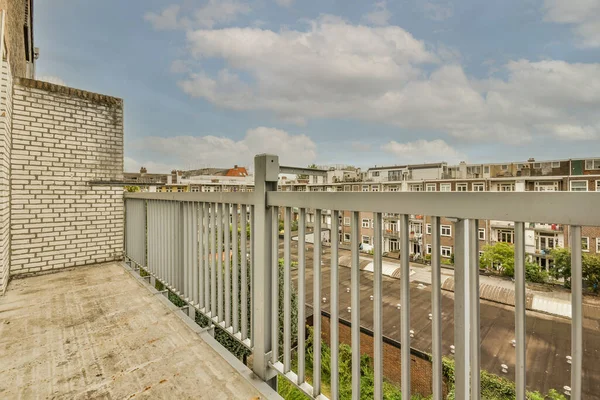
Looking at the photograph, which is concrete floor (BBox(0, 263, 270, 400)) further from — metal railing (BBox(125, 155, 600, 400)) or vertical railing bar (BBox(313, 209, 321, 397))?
vertical railing bar (BBox(313, 209, 321, 397))

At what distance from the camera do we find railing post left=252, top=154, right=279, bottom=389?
5.07ft

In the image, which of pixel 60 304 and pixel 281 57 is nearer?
pixel 60 304

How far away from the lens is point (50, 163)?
14.0 feet

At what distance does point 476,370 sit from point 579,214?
→ 54 cm

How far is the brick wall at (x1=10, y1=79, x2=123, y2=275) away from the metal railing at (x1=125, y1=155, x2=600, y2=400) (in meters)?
3.00

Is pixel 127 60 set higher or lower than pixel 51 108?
higher

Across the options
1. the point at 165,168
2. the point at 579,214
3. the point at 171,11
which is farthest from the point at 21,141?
the point at 165,168

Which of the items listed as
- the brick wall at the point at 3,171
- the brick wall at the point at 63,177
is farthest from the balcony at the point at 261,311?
the brick wall at the point at 63,177

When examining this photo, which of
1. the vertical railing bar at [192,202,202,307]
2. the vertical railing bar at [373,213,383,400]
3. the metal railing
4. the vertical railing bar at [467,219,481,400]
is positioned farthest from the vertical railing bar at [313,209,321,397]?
the vertical railing bar at [192,202,202,307]

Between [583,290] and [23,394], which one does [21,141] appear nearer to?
[23,394]

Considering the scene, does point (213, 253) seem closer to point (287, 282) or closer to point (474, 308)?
point (287, 282)

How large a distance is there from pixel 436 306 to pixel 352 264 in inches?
13.0

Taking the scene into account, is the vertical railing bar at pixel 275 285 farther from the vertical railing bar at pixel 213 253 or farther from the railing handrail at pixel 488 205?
the vertical railing bar at pixel 213 253

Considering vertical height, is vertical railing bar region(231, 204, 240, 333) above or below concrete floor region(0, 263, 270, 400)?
above
